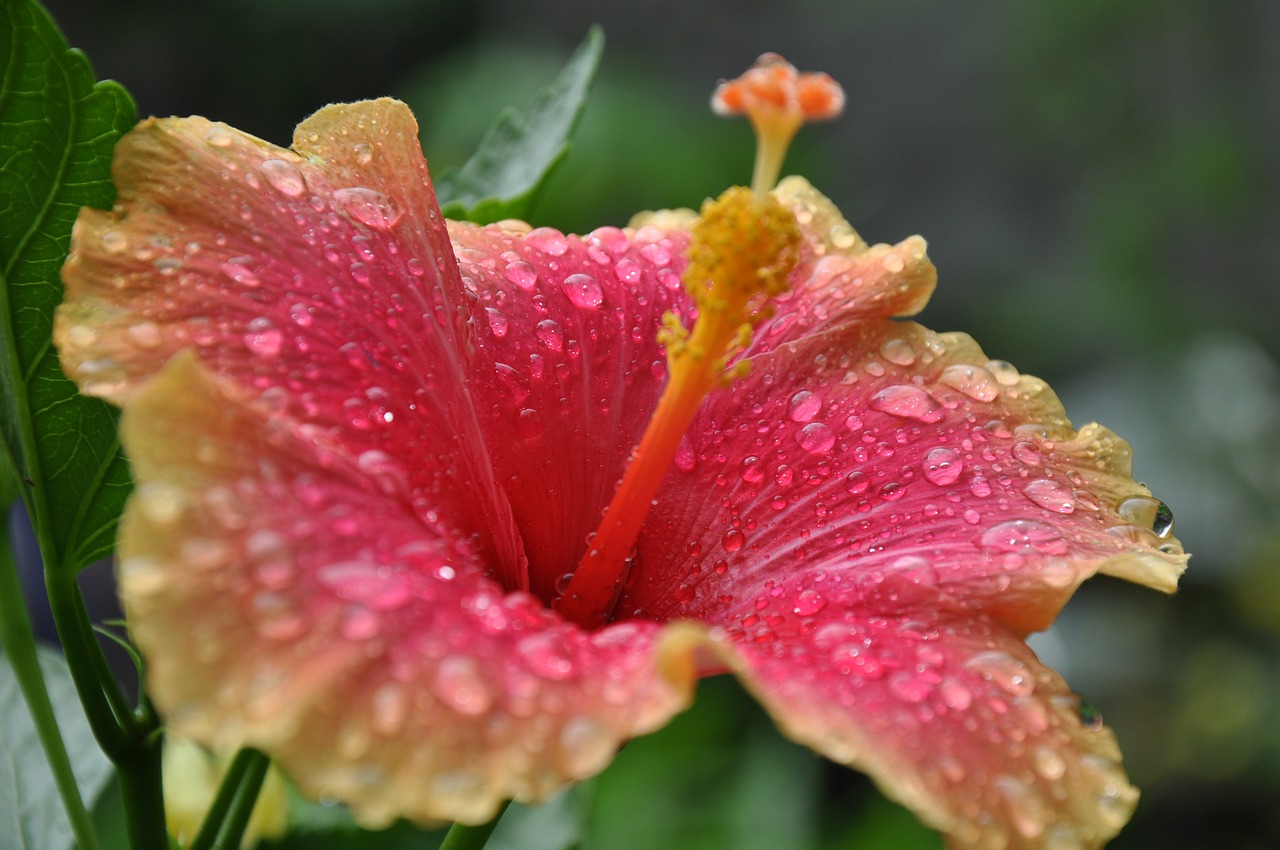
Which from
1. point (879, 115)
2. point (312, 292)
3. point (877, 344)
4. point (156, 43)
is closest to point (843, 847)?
point (877, 344)

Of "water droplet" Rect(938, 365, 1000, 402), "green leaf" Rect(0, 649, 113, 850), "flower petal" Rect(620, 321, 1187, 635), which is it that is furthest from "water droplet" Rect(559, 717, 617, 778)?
"green leaf" Rect(0, 649, 113, 850)

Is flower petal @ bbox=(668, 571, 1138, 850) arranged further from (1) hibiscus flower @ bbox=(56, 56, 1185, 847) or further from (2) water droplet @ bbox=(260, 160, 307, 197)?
(2) water droplet @ bbox=(260, 160, 307, 197)

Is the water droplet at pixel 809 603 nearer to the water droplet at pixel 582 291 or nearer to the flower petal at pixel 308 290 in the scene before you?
the flower petal at pixel 308 290

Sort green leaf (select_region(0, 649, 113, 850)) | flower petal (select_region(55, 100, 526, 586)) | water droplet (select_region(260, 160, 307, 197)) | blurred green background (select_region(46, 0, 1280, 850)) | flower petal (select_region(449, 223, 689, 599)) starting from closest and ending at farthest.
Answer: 1. flower petal (select_region(55, 100, 526, 586))
2. water droplet (select_region(260, 160, 307, 197))
3. flower petal (select_region(449, 223, 689, 599))
4. green leaf (select_region(0, 649, 113, 850))
5. blurred green background (select_region(46, 0, 1280, 850))

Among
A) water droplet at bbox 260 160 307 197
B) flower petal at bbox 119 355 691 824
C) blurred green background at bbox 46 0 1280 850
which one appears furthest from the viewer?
blurred green background at bbox 46 0 1280 850

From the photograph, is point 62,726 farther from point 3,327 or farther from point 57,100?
point 57,100

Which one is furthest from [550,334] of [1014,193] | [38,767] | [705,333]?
[1014,193]

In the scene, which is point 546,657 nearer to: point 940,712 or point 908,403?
point 940,712
